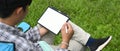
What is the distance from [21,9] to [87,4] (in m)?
2.73

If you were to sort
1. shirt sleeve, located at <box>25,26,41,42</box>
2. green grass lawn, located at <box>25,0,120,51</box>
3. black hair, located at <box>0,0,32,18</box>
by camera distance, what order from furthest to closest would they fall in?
1. green grass lawn, located at <box>25,0,120,51</box>
2. shirt sleeve, located at <box>25,26,41,42</box>
3. black hair, located at <box>0,0,32,18</box>

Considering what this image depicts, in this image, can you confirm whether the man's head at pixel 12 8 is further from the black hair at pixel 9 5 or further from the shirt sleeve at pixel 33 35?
the shirt sleeve at pixel 33 35

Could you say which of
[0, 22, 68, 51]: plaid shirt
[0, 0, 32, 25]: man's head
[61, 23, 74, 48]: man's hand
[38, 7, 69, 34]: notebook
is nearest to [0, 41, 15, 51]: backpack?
[0, 22, 68, 51]: plaid shirt

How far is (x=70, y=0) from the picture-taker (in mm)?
5262

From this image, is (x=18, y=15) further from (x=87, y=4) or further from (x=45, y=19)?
(x=87, y=4)

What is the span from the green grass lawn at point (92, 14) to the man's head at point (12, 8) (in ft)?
6.44

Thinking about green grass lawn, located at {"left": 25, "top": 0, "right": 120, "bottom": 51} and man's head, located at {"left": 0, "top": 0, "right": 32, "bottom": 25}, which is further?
green grass lawn, located at {"left": 25, "top": 0, "right": 120, "bottom": 51}

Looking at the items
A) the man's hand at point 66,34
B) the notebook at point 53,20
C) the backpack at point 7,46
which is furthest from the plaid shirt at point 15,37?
the notebook at point 53,20

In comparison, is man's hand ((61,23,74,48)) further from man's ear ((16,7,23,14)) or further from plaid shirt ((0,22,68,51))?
man's ear ((16,7,23,14))

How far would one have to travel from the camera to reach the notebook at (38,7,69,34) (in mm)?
3332

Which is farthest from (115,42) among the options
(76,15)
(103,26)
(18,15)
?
(18,15)

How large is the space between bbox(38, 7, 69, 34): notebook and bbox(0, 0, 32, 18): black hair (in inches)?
32.7

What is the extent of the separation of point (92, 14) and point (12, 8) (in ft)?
8.59

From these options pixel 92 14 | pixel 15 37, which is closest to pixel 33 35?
pixel 15 37
